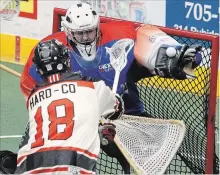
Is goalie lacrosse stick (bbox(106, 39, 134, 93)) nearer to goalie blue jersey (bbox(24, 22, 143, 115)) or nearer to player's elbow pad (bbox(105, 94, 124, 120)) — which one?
goalie blue jersey (bbox(24, 22, 143, 115))

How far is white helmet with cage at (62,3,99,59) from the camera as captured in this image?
4.51 m

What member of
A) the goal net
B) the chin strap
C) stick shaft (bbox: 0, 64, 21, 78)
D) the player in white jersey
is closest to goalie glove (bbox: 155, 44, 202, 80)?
the goal net

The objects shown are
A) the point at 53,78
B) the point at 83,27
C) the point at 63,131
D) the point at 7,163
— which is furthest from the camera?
the point at 83,27

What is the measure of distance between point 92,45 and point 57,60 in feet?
2.89

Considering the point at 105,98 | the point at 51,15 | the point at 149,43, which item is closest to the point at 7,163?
the point at 105,98

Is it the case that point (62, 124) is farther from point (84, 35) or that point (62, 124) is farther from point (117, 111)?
point (84, 35)

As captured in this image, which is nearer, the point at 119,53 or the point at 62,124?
the point at 62,124

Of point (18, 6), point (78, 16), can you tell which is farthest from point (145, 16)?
point (78, 16)

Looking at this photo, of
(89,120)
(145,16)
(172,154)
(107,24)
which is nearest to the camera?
(89,120)

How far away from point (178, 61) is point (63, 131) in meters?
1.00

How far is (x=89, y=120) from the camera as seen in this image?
358 cm

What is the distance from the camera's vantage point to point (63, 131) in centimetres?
353

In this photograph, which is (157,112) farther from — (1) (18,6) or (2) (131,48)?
(1) (18,6)

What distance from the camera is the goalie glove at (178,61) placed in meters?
4.29
